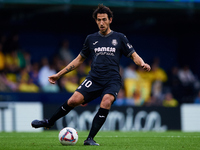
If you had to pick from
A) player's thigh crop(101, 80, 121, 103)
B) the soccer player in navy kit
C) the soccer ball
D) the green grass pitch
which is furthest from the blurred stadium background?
player's thigh crop(101, 80, 121, 103)

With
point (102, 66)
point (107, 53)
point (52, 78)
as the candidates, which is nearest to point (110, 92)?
point (102, 66)

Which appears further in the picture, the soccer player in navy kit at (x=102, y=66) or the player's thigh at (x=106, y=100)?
the soccer player in navy kit at (x=102, y=66)

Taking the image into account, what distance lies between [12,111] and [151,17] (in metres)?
8.54

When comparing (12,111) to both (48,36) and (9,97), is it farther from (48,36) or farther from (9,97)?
(48,36)

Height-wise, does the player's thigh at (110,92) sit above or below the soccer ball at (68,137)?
above

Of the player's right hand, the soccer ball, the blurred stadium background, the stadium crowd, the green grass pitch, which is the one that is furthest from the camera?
the stadium crowd

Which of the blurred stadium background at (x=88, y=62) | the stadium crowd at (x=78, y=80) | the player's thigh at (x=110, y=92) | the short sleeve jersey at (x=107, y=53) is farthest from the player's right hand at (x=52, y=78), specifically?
the stadium crowd at (x=78, y=80)

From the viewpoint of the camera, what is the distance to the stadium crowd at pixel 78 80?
1467 cm

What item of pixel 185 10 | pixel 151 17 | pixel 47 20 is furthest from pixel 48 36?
pixel 185 10

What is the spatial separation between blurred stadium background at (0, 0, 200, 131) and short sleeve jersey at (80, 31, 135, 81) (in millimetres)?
6445

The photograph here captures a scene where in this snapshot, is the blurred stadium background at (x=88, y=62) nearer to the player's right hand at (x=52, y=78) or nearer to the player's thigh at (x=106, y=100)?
the player's right hand at (x=52, y=78)

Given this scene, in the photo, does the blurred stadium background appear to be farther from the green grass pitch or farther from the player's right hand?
the player's right hand

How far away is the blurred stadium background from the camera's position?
1373 cm

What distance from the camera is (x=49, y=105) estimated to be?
43.7 feet
